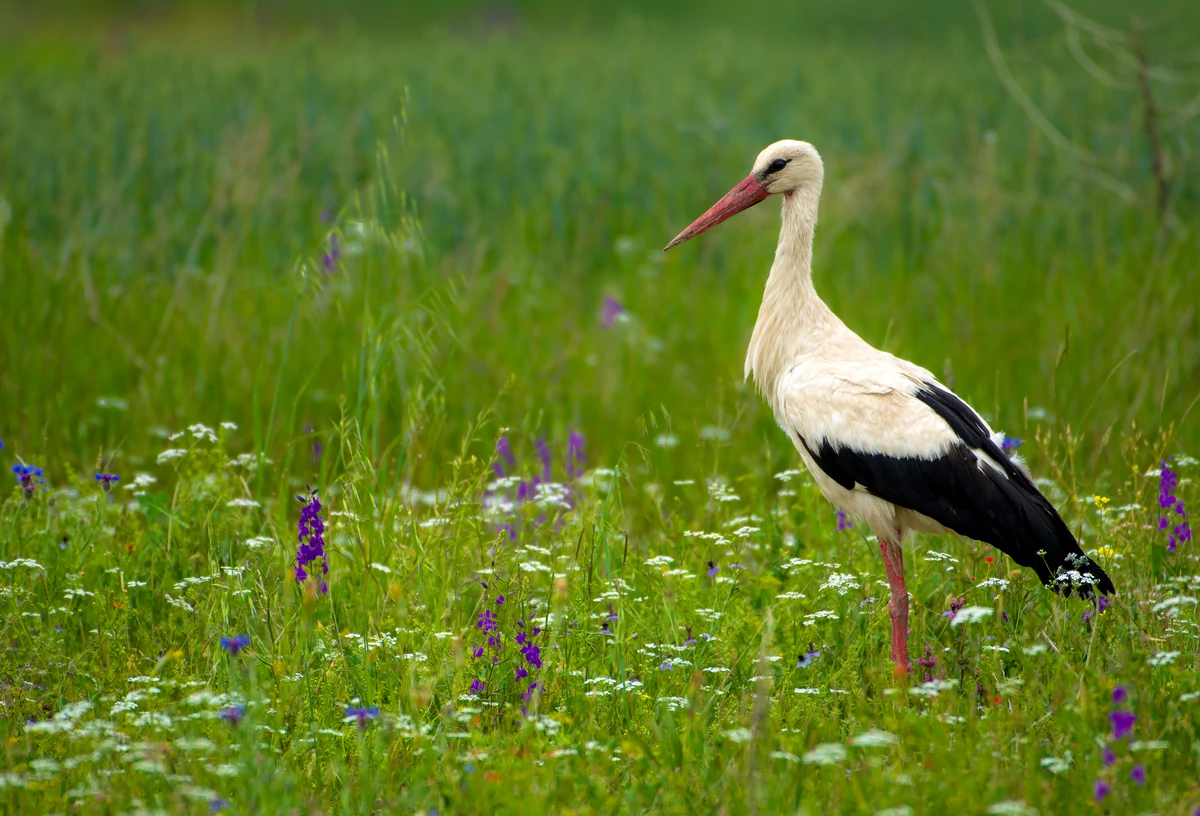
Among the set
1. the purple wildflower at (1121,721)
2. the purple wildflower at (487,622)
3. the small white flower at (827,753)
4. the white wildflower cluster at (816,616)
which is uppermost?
the purple wildflower at (1121,721)

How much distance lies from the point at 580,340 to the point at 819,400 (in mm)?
3073

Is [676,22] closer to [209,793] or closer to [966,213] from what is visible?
[966,213]

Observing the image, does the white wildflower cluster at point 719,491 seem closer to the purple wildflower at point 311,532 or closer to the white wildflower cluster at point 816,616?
the white wildflower cluster at point 816,616

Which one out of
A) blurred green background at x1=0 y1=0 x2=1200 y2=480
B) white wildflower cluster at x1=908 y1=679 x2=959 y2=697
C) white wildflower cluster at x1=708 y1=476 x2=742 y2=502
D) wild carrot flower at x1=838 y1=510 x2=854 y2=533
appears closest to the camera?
white wildflower cluster at x1=908 y1=679 x2=959 y2=697

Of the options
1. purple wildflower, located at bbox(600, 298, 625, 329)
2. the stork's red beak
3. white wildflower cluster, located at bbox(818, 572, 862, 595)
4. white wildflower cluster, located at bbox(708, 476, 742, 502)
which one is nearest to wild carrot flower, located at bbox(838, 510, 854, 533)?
white wildflower cluster, located at bbox(708, 476, 742, 502)

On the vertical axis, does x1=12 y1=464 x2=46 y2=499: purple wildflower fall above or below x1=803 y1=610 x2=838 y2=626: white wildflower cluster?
above

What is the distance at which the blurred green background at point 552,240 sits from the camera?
5.79 metres

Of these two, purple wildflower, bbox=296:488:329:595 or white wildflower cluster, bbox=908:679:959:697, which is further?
purple wildflower, bbox=296:488:329:595

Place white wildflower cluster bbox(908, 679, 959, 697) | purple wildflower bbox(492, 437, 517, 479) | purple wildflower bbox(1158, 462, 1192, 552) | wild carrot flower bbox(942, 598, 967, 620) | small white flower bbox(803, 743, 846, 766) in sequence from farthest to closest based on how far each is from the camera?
1. purple wildflower bbox(492, 437, 517, 479)
2. purple wildflower bbox(1158, 462, 1192, 552)
3. wild carrot flower bbox(942, 598, 967, 620)
4. white wildflower cluster bbox(908, 679, 959, 697)
5. small white flower bbox(803, 743, 846, 766)

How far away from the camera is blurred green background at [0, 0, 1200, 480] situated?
5789 millimetres

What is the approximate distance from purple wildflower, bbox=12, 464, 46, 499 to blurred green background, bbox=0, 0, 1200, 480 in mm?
274

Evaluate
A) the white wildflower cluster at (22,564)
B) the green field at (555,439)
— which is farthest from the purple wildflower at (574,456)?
the white wildflower cluster at (22,564)

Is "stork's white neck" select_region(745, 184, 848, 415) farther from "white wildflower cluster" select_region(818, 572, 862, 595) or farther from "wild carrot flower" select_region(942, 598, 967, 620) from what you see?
"wild carrot flower" select_region(942, 598, 967, 620)

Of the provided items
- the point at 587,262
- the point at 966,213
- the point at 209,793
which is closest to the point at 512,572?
the point at 209,793
